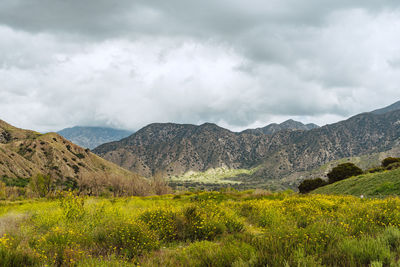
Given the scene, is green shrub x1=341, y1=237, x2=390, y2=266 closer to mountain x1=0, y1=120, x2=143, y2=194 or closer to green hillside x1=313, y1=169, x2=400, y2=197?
green hillside x1=313, y1=169, x2=400, y2=197

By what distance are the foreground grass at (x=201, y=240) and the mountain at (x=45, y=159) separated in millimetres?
84607

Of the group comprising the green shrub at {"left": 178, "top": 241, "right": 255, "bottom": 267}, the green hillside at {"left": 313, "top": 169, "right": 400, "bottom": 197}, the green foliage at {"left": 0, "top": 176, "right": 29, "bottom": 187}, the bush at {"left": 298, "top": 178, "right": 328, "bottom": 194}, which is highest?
the green shrub at {"left": 178, "top": 241, "right": 255, "bottom": 267}

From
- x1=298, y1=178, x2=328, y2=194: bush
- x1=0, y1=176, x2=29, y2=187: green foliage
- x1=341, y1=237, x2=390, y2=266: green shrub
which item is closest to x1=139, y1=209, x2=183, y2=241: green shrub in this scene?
x1=341, y1=237, x2=390, y2=266: green shrub

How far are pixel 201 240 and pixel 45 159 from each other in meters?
120

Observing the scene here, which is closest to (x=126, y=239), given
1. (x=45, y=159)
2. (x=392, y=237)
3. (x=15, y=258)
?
(x=15, y=258)

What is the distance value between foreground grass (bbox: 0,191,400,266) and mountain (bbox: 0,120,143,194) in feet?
278

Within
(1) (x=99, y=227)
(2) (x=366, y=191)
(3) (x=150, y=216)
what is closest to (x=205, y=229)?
(3) (x=150, y=216)

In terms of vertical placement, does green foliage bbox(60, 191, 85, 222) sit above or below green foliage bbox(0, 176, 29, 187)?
above

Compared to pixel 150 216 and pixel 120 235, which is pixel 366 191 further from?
pixel 120 235

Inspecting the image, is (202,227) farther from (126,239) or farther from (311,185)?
(311,185)

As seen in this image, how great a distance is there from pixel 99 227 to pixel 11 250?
8.85ft

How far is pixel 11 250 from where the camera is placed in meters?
6.03

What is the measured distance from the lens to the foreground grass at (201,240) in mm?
4992

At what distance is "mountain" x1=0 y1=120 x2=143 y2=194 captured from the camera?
285 feet
